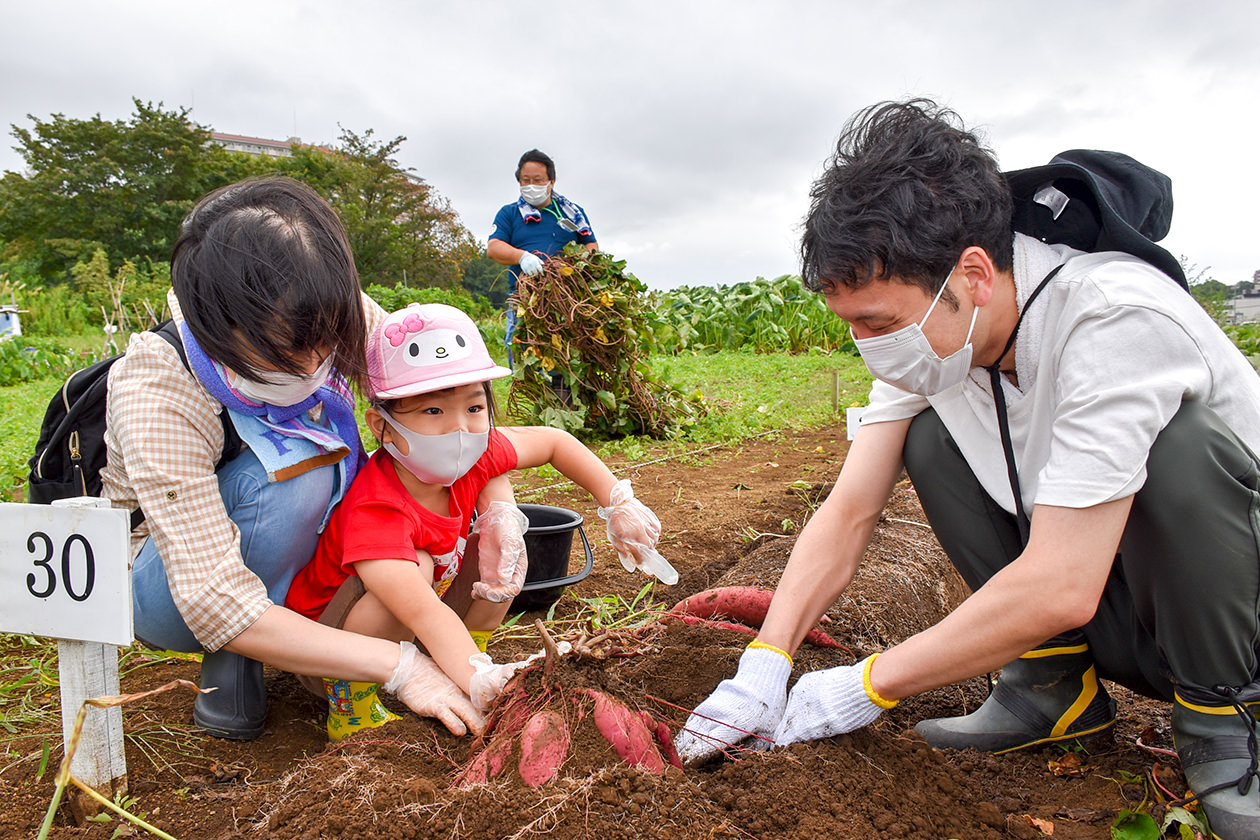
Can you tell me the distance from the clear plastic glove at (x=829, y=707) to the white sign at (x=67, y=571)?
1158 mm

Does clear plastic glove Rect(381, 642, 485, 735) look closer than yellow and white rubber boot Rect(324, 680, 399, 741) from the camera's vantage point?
Yes

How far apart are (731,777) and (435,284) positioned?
2881cm

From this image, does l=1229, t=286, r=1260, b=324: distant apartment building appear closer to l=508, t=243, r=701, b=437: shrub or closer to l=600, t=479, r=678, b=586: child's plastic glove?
l=508, t=243, r=701, b=437: shrub

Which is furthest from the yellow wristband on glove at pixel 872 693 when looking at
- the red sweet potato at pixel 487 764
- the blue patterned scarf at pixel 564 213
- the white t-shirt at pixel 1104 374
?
the blue patterned scarf at pixel 564 213

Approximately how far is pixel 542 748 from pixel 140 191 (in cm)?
2916

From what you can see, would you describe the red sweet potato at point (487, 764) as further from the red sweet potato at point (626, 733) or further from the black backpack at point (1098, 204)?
the black backpack at point (1098, 204)

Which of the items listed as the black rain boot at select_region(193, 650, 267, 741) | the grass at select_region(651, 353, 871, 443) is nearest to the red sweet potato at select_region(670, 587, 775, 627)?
the black rain boot at select_region(193, 650, 267, 741)

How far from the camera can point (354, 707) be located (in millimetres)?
1691

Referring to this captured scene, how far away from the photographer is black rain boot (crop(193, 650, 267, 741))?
5.75ft

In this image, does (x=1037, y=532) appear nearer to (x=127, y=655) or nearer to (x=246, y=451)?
(x=246, y=451)

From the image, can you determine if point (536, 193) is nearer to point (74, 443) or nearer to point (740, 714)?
point (74, 443)

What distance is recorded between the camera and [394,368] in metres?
1.74

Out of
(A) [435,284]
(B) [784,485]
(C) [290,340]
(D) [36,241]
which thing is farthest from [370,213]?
(C) [290,340]

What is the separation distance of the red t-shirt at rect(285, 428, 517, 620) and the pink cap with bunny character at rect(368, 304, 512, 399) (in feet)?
0.74
